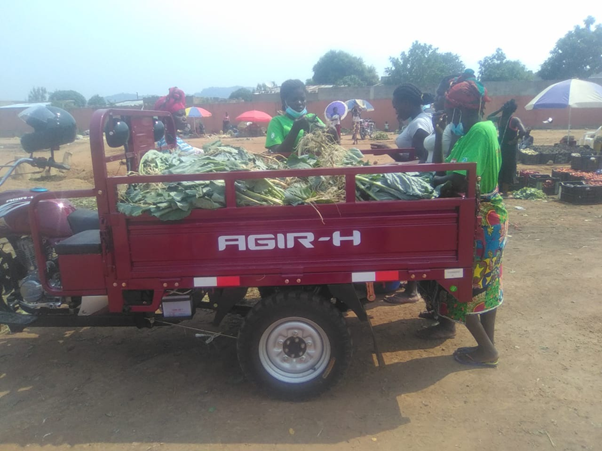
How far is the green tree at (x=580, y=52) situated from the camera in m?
52.5

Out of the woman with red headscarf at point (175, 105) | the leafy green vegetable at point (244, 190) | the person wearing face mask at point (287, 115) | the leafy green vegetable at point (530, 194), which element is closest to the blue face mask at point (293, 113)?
the person wearing face mask at point (287, 115)

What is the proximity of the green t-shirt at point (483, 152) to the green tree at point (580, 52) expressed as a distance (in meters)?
57.9

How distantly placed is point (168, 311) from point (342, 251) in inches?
53.1

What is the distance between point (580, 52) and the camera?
52.6 meters

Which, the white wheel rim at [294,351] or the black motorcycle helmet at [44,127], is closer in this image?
the white wheel rim at [294,351]

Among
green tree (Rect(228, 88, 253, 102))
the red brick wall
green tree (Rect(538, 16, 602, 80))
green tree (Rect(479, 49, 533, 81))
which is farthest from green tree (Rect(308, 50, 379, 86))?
the red brick wall

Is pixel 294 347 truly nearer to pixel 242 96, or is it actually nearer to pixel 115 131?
pixel 115 131

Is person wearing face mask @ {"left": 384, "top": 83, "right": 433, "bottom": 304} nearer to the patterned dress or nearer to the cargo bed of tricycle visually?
the patterned dress

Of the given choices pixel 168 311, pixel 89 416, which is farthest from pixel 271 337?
pixel 89 416

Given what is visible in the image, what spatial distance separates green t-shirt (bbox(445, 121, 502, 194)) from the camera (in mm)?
3338

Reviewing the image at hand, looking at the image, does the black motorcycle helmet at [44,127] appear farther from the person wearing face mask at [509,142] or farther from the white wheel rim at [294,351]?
the person wearing face mask at [509,142]

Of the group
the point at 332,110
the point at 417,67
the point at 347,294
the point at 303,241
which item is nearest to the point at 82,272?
the point at 303,241

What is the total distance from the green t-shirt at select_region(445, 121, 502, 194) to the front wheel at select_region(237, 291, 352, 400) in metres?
1.38

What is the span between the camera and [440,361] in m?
3.94
